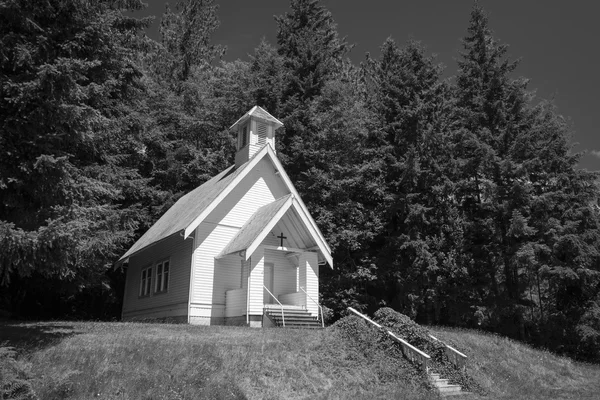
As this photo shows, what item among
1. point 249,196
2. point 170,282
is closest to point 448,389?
point 249,196

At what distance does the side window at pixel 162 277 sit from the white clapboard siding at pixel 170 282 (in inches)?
9.5

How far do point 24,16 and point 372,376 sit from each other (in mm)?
12565

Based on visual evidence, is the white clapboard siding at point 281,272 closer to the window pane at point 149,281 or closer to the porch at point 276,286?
the porch at point 276,286

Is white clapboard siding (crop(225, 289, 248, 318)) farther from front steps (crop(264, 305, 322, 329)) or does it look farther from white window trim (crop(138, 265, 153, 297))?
white window trim (crop(138, 265, 153, 297))

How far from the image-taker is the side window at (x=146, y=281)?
968 inches

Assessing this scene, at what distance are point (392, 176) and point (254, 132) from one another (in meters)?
9.90

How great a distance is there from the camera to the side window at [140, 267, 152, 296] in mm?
24594

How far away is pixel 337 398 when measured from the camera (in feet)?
36.8

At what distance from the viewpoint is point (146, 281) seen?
81.9 feet

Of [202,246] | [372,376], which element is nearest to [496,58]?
[202,246]

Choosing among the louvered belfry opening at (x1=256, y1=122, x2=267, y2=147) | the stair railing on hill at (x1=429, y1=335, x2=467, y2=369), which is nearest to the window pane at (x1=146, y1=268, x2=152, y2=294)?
the louvered belfry opening at (x1=256, y1=122, x2=267, y2=147)

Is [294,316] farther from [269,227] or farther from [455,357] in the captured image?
[455,357]

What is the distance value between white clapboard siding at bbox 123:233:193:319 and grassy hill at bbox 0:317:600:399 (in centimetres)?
482

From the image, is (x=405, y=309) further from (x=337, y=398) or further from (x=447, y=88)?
(x=337, y=398)
